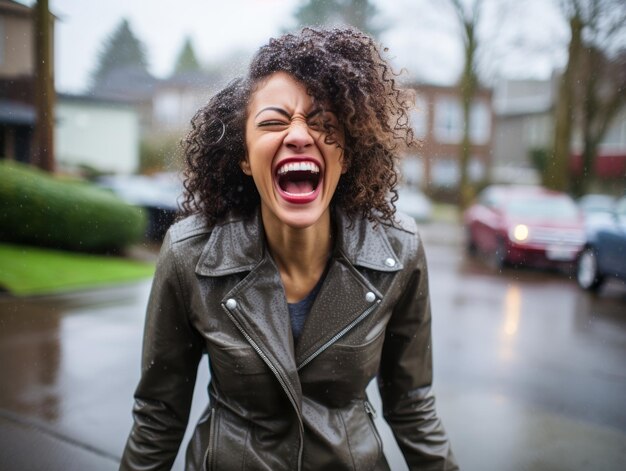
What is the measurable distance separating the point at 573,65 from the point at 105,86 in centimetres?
337

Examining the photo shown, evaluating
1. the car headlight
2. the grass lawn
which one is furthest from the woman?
the car headlight

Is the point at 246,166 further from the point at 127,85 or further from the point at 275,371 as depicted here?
the point at 127,85

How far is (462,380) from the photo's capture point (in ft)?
15.0

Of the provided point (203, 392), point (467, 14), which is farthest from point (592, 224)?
point (203, 392)

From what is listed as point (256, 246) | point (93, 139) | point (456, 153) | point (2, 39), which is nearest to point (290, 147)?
point (256, 246)

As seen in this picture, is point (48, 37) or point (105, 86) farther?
point (105, 86)

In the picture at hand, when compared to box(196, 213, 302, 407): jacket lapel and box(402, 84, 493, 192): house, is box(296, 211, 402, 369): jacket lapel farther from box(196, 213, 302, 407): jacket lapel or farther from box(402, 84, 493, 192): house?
box(402, 84, 493, 192): house

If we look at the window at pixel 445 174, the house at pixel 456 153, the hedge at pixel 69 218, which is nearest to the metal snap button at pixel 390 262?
the hedge at pixel 69 218

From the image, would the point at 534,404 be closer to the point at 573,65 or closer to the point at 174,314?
the point at 573,65

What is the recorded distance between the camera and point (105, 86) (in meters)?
4.30

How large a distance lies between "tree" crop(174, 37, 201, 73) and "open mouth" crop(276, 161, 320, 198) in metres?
1.51

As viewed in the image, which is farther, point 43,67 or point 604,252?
point 604,252

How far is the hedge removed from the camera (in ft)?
18.7

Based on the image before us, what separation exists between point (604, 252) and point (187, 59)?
20.8 feet
